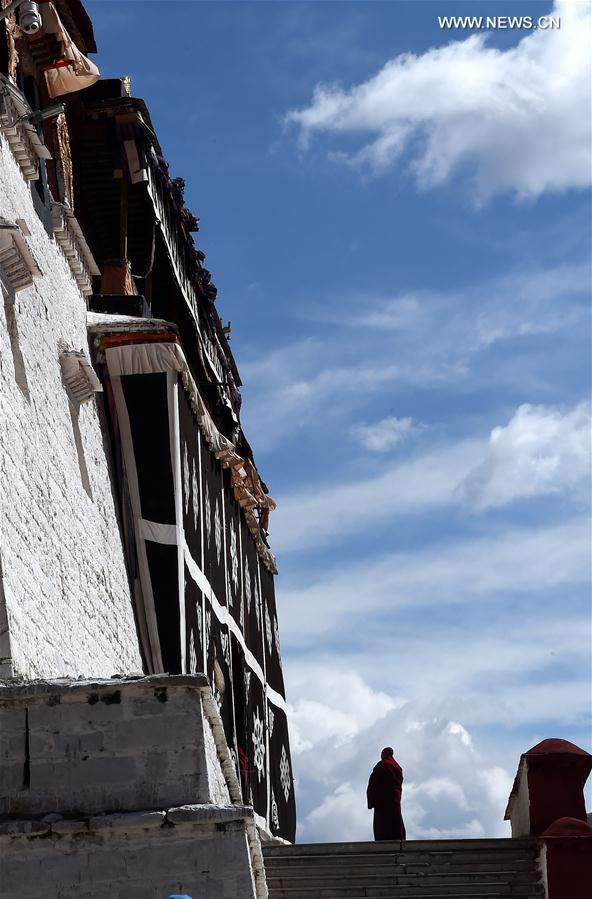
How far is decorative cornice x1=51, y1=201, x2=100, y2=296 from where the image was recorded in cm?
1516

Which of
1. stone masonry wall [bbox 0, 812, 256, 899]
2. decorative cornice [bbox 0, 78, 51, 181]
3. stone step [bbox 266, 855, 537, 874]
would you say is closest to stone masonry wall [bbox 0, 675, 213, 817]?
stone masonry wall [bbox 0, 812, 256, 899]

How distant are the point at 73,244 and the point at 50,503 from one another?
4.46 metres

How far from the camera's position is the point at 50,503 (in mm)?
12109

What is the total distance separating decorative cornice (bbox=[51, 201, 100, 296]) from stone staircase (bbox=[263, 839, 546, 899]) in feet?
22.0

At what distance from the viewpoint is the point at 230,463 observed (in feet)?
66.1

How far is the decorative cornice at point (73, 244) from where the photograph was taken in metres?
15.2

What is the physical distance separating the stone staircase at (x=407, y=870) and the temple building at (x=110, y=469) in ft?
5.15

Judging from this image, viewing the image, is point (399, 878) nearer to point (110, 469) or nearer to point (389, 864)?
point (389, 864)

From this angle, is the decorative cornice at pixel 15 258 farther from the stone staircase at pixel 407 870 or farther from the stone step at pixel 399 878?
the stone step at pixel 399 878

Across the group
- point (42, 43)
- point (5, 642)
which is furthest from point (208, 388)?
point (5, 642)

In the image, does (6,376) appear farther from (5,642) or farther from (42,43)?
(42,43)

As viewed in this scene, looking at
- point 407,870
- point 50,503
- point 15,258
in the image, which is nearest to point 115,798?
point 407,870

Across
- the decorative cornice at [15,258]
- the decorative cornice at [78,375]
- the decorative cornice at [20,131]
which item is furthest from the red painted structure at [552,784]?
the decorative cornice at [20,131]

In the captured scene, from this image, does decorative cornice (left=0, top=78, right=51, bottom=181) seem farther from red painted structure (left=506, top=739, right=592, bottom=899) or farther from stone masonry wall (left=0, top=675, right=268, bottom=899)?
red painted structure (left=506, top=739, right=592, bottom=899)
